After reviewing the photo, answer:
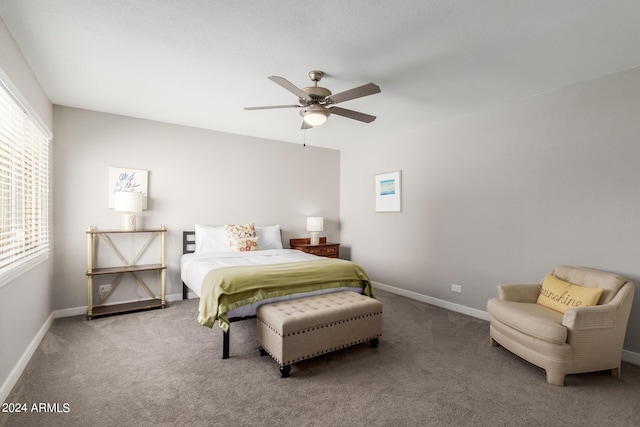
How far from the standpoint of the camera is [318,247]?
5.54m

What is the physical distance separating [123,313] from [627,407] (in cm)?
493

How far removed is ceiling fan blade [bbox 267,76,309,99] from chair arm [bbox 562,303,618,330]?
2.77 m

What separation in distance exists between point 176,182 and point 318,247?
2.55 meters

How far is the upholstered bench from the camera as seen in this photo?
8.15 ft

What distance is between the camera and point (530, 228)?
344 centimetres

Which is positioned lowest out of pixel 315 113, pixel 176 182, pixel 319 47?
pixel 176 182

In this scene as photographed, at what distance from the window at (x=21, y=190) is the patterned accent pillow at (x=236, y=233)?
81.5 inches

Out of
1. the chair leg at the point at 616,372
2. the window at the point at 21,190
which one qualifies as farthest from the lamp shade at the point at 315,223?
the chair leg at the point at 616,372

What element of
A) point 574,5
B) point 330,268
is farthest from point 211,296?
point 574,5

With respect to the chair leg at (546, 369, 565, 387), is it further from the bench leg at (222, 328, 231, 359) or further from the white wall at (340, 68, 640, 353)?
the bench leg at (222, 328, 231, 359)

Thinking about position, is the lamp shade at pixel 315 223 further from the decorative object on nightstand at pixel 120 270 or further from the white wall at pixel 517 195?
the decorative object on nightstand at pixel 120 270

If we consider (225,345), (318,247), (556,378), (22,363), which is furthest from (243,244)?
(556,378)

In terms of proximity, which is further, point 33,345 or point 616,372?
point 33,345

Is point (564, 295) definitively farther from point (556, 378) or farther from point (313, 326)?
point (313, 326)
